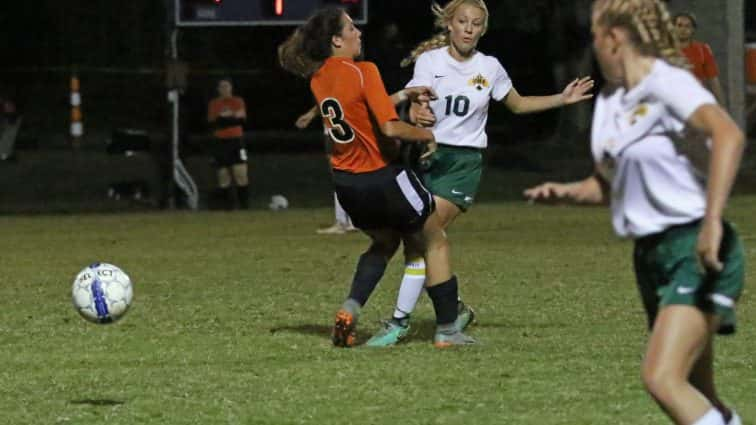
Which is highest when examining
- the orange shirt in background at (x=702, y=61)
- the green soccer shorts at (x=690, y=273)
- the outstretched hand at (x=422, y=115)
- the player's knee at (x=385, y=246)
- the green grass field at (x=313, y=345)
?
the green soccer shorts at (x=690, y=273)

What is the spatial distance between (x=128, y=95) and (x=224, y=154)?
17719 mm

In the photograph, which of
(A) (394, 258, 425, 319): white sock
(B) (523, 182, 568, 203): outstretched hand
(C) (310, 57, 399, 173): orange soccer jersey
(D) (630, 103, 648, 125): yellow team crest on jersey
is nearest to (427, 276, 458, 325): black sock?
(A) (394, 258, 425, 319): white sock

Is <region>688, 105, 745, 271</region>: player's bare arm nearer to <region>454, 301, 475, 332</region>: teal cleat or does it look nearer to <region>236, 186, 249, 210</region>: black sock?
<region>454, 301, 475, 332</region>: teal cleat

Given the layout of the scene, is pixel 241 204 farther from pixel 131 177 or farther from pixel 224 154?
pixel 131 177

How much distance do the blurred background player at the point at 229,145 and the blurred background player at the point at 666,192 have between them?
1815 cm

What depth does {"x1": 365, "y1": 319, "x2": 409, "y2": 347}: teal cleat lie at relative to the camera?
10.2 meters

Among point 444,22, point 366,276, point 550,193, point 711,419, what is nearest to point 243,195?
point 444,22

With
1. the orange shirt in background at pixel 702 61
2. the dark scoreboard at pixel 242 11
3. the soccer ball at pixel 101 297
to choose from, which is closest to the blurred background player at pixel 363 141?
the soccer ball at pixel 101 297

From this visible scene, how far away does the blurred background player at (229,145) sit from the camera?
24.1 meters

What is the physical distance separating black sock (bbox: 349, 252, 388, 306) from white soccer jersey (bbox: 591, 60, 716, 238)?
4206mm

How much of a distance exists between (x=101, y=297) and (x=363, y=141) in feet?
5.18

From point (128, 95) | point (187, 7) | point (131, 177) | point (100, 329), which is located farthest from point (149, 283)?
point (128, 95)

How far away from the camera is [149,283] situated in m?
14.2

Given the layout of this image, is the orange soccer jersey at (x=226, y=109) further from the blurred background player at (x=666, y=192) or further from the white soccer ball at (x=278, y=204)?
the blurred background player at (x=666, y=192)
